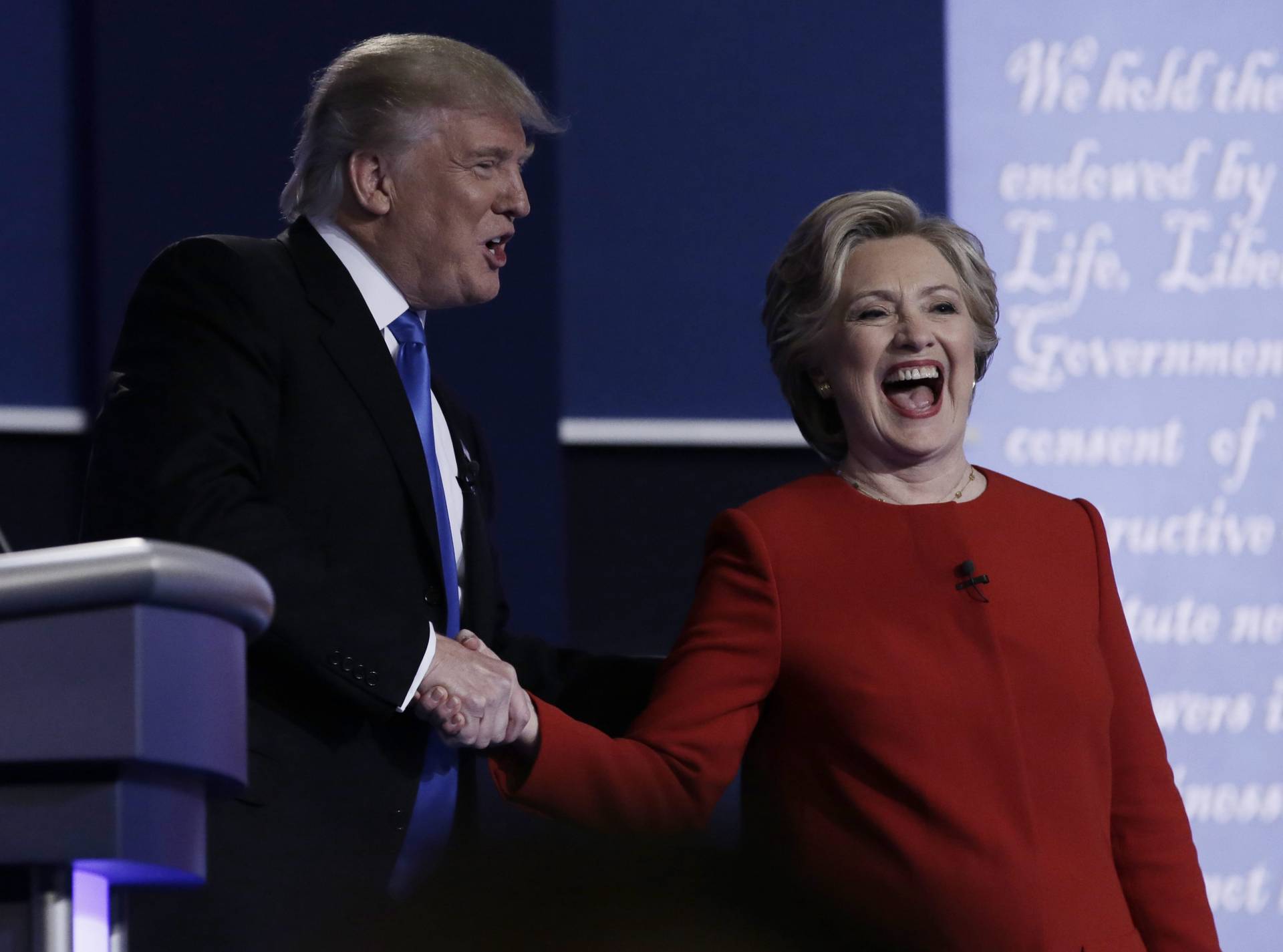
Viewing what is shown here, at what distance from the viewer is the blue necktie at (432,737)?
188 centimetres

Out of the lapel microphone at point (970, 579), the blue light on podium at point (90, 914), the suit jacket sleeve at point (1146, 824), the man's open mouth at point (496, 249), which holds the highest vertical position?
the man's open mouth at point (496, 249)

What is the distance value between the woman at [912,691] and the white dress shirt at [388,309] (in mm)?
292

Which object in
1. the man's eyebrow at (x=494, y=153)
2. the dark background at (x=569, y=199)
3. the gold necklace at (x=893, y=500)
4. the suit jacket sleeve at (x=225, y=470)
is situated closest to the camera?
the suit jacket sleeve at (x=225, y=470)

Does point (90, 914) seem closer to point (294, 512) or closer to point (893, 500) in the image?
point (294, 512)

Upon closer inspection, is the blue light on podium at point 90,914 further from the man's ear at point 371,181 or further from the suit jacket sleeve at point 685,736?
the man's ear at point 371,181

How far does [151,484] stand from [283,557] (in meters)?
0.16

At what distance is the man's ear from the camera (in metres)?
2.12

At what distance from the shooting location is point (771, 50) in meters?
3.52

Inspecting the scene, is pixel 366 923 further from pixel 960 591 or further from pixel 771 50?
pixel 771 50

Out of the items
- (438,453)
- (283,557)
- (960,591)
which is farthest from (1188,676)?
(283,557)

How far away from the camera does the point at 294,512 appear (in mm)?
1839

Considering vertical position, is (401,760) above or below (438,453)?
below

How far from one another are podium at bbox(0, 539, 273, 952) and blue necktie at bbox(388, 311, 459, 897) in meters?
1.04

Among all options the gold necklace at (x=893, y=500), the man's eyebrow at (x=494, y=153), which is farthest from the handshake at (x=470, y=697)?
the man's eyebrow at (x=494, y=153)
